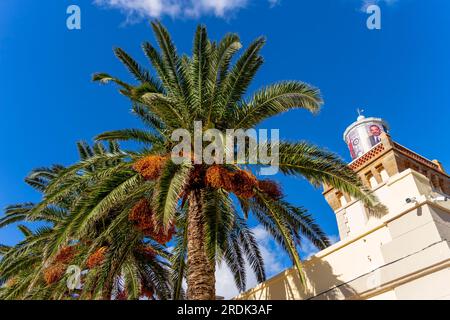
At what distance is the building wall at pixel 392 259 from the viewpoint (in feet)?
28.4

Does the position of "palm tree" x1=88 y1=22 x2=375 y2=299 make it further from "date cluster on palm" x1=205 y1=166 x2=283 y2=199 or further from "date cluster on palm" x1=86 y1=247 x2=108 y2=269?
"date cluster on palm" x1=86 y1=247 x2=108 y2=269

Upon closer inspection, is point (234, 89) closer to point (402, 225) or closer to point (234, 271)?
point (402, 225)

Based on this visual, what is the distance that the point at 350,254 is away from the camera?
34.7ft

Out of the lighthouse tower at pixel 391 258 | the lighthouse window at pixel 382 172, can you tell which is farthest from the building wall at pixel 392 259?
the lighthouse window at pixel 382 172

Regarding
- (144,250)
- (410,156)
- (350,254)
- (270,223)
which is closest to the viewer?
(350,254)

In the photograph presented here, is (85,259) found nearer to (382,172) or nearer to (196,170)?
(196,170)

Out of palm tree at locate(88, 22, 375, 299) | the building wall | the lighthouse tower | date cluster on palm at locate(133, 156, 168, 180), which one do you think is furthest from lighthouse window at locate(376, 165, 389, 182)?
date cluster on palm at locate(133, 156, 168, 180)

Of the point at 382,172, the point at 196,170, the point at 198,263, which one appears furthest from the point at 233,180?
the point at 382,172

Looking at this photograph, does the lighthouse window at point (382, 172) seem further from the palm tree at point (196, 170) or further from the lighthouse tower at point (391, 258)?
the palm tree at point (196, 170)

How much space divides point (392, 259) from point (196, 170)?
16.9 feet

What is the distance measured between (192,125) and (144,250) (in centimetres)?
622

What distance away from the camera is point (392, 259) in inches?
373
